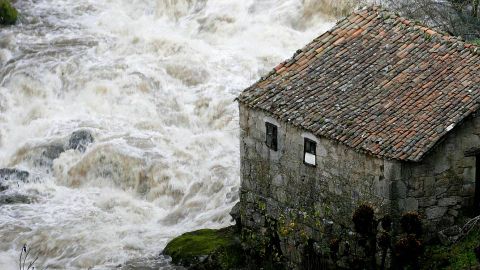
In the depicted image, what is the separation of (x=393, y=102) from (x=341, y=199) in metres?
2.01

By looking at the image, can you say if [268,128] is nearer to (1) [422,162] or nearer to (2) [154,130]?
(1) [422,162]

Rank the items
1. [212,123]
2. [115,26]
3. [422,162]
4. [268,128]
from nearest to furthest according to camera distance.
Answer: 1. [422,162]
2. [268,128]
3. [212,123]
4. [115,26]

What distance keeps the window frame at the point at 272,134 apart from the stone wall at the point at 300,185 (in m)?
0.10

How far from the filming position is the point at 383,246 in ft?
77.3

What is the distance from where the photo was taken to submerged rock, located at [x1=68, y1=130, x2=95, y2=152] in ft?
111

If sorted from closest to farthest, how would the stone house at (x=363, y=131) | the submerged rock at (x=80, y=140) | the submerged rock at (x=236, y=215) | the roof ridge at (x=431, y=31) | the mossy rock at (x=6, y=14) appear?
the stone house at (x=363, y=131), the roof ridge at (x=431, y=31), the submerged rock at (x=236, y=215), the submerged rock at (x=80, y=140), the mossy rock at (x=6, y=14)

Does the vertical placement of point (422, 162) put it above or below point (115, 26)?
below

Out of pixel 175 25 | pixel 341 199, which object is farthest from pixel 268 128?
pixel 175 25

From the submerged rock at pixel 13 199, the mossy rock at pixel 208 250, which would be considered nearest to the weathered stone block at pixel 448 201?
the mossy rock at pixel 208 250

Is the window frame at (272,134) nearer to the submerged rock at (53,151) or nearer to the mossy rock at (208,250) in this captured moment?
the mossy rock at (208,250)

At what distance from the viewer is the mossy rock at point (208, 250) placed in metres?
A: 27.0

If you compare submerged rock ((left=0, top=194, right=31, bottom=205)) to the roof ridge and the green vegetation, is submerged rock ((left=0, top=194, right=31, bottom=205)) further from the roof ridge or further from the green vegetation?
the green vegetation

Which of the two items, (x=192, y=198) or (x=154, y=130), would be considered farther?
(x=154, y=130)

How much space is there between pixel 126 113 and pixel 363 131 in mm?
12453
